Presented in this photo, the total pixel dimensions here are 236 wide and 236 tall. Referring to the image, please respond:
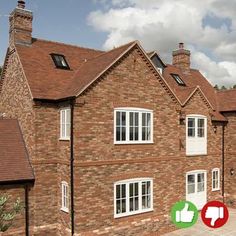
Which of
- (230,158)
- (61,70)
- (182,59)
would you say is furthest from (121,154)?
(182,59)

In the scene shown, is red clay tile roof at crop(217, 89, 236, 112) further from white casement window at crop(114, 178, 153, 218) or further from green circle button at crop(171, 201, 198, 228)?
green circle button at crop(171, 201, 198, 228)

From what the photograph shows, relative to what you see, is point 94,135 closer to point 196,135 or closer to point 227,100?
point 196,135

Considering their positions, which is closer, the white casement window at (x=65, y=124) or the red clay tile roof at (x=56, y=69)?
the white casement window at (x=65, y=124)

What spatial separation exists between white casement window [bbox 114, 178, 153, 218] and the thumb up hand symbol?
4.89 m

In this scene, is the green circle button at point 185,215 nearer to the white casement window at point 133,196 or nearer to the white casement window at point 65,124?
the white casement window at point 133,196

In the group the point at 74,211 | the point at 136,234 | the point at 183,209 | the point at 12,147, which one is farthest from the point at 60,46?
the point at 183,209

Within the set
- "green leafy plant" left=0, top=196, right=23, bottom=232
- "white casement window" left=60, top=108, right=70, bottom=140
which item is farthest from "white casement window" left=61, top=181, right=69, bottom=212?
"white casement window" left=60, top=108, right=70, bottom=140

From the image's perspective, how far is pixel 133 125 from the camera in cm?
1512

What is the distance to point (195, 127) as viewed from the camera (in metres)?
19.6

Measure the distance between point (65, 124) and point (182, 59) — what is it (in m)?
14.5

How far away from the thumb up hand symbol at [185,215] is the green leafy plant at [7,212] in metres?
6.34

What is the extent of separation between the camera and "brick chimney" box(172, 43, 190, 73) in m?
25.8

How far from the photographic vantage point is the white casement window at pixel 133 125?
1474 centimetres

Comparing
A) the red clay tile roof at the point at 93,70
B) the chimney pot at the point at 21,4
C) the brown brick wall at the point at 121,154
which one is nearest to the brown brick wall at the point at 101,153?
the brown brick wall at the point at 121,154
